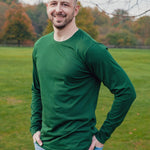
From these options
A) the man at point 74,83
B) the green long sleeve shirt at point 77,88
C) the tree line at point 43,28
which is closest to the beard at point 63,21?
the man at point 74,83

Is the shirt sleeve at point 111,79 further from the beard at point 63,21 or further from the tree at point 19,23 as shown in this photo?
the tree at point 19,23

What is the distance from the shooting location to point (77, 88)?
193 cm

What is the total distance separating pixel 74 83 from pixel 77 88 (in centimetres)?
4

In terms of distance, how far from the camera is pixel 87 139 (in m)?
2.00


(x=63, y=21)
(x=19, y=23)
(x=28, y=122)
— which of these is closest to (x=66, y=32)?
(x=63, y=21)

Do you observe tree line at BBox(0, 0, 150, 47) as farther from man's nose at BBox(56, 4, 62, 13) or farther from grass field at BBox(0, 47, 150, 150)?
grass field at BBox(0, 47, 150, 150)

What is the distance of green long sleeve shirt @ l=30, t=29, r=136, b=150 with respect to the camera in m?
1.88

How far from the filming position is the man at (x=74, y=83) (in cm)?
188

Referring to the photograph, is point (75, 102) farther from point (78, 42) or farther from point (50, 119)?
point (78, 42)

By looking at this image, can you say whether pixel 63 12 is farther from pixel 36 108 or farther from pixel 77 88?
pixel 36 108

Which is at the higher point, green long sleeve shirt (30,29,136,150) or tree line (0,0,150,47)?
green long sleeve shirt (30,29,136,150)

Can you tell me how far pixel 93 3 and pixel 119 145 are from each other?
9.40ft

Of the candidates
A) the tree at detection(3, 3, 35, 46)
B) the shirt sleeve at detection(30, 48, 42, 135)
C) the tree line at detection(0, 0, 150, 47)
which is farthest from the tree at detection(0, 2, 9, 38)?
the shirt sleeve at detection(30, 48, 42, 135)

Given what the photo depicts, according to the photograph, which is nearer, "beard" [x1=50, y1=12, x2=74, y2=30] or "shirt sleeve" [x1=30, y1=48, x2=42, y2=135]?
"beard" [x1=50, y1=12, x2=74, y2=30]
